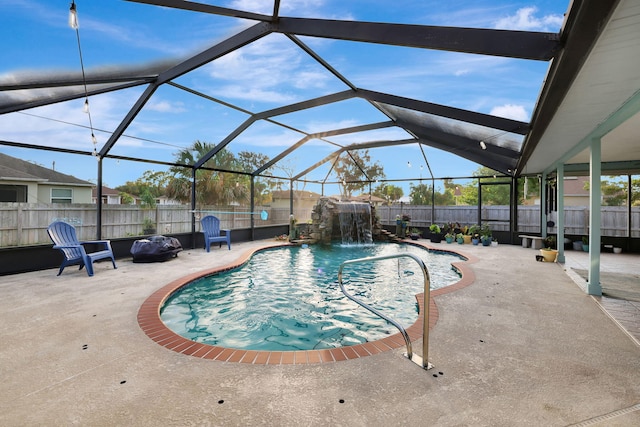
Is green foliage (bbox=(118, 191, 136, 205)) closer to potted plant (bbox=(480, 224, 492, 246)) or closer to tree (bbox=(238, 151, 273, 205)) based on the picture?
tree (bbox=(238, 151, 273, 205))

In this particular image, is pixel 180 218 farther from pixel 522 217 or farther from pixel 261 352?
pixel 522 217

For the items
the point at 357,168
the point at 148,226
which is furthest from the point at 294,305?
the point at 357,168

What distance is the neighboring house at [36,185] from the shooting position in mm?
9602

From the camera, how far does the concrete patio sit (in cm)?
178

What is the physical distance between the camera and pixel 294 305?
436 cm

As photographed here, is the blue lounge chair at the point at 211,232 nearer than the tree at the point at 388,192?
Yes

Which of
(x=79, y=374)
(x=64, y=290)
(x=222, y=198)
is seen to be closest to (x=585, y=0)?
(x=79, y=374)

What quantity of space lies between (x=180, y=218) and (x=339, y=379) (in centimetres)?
986

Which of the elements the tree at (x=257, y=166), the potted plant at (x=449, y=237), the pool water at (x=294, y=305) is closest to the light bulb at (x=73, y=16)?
the pool water at (x=294, y=305)

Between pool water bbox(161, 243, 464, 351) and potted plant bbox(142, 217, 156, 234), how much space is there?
427cm

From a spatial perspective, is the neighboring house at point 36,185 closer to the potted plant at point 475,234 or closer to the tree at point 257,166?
the tree at point 257,166

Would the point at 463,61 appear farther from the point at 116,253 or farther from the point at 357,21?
the point at 116,253

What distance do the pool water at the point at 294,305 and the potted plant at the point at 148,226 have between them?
4.27 m

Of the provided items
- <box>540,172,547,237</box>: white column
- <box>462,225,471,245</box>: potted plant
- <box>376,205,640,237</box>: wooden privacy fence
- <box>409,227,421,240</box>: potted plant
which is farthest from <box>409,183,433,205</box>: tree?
<box>540,172,547,237</box>: white column
